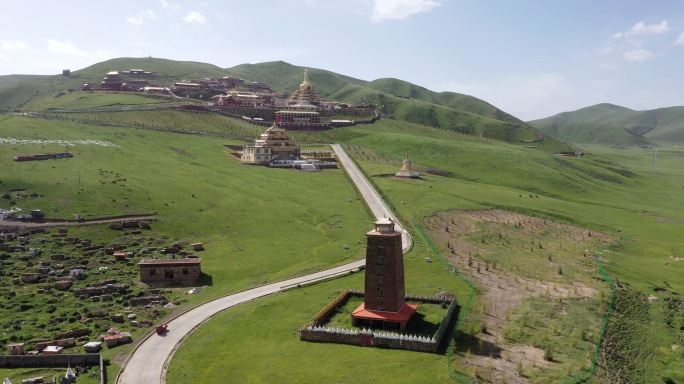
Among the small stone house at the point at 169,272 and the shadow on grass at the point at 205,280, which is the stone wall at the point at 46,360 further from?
the shadow on grass at the point at 205,280

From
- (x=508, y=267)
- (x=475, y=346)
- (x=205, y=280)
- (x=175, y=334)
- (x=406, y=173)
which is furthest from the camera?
(x=406, y=173)

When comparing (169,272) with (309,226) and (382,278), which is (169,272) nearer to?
(382,278)

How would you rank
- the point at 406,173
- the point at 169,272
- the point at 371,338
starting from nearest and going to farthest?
the point at 371,338 < the point at 169,272 < the point at 406,173

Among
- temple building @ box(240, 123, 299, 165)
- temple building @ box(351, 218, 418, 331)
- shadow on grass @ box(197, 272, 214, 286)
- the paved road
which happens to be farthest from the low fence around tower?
temple building @ box(240, 123, 299, 165)

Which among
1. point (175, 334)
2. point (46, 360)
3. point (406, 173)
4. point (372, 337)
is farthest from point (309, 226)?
point (46, 360)

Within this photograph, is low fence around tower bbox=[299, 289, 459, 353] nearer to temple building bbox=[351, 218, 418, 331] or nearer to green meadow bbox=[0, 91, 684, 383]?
green meadow bbox=[0, 91, 684, 383]

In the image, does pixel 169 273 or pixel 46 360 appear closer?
pixel 46 360
